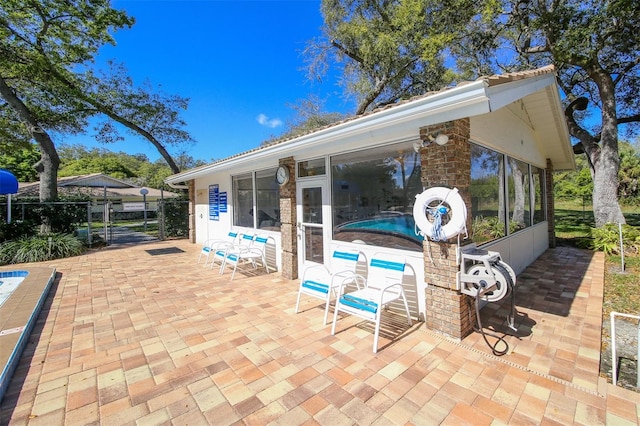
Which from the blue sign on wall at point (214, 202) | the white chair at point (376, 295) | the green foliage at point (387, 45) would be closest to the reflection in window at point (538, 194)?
the green foliage at point (387, 45)

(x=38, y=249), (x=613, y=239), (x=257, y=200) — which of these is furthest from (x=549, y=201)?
(x=38, y=249)

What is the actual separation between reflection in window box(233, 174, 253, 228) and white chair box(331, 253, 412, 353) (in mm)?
4617

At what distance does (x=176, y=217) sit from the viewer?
14172 mm

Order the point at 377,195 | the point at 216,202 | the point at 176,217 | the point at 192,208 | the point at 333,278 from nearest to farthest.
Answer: the point at 333,278 < the point at 377,195 < the point at 216,202 < the point at 192,208 < the point at 176,217

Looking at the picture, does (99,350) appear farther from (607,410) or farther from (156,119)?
(156,119)

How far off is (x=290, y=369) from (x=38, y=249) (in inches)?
426

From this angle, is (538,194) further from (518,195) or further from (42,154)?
(42,154)

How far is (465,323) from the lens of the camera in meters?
3.59

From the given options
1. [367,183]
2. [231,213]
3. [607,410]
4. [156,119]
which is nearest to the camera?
[607,410]

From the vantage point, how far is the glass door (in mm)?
5668

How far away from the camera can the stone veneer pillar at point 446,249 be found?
137 inches

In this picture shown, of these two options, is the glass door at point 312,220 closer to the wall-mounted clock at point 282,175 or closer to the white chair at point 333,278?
the wall-mounted clock at point 282,175

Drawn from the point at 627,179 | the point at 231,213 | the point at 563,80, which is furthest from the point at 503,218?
the point at 627,179

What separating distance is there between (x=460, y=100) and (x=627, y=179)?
2791cm
